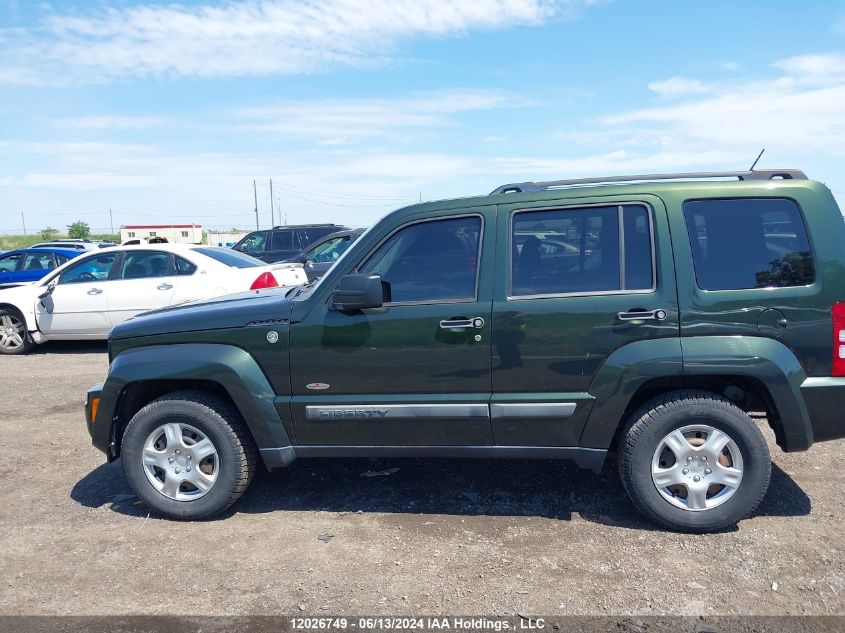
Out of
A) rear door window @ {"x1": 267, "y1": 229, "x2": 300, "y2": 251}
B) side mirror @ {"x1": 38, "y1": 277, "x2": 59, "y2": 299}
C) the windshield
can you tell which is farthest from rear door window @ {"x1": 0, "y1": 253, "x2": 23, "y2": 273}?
rear door window @ {"x1": 267, "y1": 229, "x2": 300, "y2": 251}

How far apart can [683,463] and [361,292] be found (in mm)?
2069

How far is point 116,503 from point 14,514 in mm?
619

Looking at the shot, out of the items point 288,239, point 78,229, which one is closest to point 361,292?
point 288,239

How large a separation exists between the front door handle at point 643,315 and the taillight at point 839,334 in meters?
0.90

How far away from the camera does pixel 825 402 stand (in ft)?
12.7

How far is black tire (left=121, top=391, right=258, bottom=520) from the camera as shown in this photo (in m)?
4.34

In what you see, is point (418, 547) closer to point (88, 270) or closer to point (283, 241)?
point (88, 270)

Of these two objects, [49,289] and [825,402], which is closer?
[825,402]

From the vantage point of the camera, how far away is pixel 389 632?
3201 millimetres

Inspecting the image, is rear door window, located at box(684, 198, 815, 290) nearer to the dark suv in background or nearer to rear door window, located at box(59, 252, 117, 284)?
rear door window, located at box(59, 252, 117, 284)

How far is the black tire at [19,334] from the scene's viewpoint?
10.3m

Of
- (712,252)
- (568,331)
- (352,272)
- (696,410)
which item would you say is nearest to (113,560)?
(352,272)

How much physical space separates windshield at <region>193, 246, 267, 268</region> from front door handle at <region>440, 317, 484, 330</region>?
257 inches

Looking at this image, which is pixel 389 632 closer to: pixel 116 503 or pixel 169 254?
pixel 116 503
